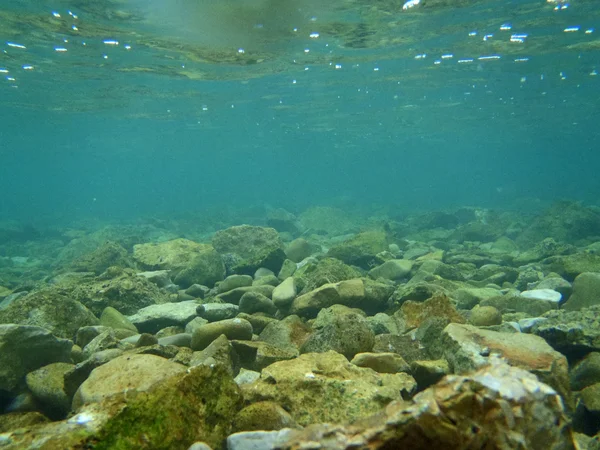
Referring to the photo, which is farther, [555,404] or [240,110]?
[240,110]

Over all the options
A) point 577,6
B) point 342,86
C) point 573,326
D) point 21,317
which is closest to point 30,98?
point 342,86

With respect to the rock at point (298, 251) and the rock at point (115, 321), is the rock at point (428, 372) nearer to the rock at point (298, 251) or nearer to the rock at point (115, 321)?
the rock at point (115, 321)

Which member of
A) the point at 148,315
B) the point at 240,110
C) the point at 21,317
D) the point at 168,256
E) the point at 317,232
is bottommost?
the point at 317,232

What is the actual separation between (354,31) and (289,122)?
29.5m

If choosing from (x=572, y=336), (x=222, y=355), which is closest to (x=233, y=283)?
(x=222, y=355)

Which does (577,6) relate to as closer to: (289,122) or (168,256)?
(168,256)

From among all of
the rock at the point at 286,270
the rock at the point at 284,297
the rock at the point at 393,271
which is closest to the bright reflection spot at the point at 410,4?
the rock at the point at 393,271

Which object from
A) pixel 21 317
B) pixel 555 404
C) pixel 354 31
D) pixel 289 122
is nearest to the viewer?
pixel 555 404

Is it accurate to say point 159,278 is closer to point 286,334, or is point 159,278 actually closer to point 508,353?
point 286,334

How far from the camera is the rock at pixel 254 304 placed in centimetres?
611

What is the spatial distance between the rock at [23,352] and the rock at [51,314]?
3.78 feet

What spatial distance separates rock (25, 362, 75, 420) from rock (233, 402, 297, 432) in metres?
1.98

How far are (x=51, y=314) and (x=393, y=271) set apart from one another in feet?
23.1

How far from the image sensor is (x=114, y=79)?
86.8 feet
